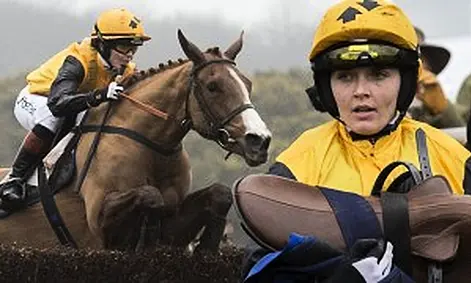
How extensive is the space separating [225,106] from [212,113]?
0.33 ft

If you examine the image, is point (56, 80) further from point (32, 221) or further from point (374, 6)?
point (374, 6)

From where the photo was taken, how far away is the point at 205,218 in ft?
20.6

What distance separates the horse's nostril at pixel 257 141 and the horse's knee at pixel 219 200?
592mm

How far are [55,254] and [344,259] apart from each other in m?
3.98

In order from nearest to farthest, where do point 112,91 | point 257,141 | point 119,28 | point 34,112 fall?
point 257,141, point 112,91, point 119,28, point 34,112

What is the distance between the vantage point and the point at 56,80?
6.15 meters

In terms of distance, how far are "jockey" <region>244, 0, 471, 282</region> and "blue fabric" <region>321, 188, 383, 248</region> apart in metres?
0.15

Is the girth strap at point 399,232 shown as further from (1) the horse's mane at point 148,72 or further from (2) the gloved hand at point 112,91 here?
(1) the horse's mane at point 148,72

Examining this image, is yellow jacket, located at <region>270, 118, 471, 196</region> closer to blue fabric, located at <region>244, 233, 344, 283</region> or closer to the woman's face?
the woman's face

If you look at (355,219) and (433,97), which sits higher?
(355,219)

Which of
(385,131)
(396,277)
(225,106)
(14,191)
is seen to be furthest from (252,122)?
(396,277)

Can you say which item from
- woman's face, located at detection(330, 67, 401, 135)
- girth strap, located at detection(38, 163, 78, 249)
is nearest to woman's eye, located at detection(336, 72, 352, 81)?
woman's face, located at detection(330, 67, 401, 135)

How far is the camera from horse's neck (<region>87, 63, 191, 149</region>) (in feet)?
20.5

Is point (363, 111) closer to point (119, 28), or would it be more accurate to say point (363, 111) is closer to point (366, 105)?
point (366, 105)
